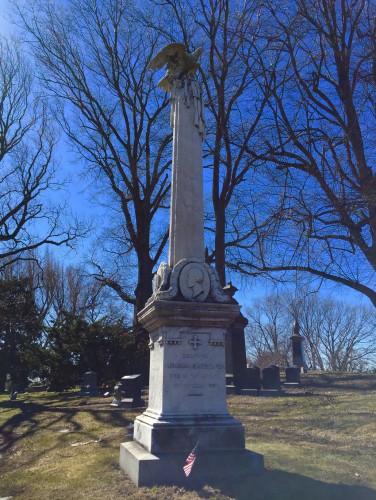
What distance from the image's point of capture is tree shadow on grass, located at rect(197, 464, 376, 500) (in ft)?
15.0

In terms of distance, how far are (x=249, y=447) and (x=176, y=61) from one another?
6154mm

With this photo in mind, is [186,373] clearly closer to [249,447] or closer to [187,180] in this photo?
[249,447]

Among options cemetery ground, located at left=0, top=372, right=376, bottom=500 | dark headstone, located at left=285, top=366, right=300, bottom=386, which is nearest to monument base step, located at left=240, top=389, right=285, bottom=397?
cemetery ground, located at left=0, top=372, right=376, bottom=500

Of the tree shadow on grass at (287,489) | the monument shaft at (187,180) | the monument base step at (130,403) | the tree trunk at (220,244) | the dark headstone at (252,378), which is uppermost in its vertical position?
the tree trunk at (220,244)

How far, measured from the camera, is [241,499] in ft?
14.9

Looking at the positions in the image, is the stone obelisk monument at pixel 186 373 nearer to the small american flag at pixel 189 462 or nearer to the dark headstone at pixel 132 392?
the small american flag at pixel 189 462

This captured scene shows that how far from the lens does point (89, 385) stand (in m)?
17.1

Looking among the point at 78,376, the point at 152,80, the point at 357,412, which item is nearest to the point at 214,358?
the point at 357,412

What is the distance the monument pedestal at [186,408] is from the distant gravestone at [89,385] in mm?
11656

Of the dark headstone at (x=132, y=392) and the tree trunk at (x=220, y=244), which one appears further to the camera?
the tree trunk at (x=220, y=244)

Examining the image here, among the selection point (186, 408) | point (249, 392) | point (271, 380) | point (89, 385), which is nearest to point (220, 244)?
point (271, 380)

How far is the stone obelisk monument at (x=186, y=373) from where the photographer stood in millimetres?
5180

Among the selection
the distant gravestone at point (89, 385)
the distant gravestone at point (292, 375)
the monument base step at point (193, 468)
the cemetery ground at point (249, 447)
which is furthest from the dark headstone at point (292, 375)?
the monument base step at point (193, 468)

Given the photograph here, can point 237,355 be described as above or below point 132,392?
above
